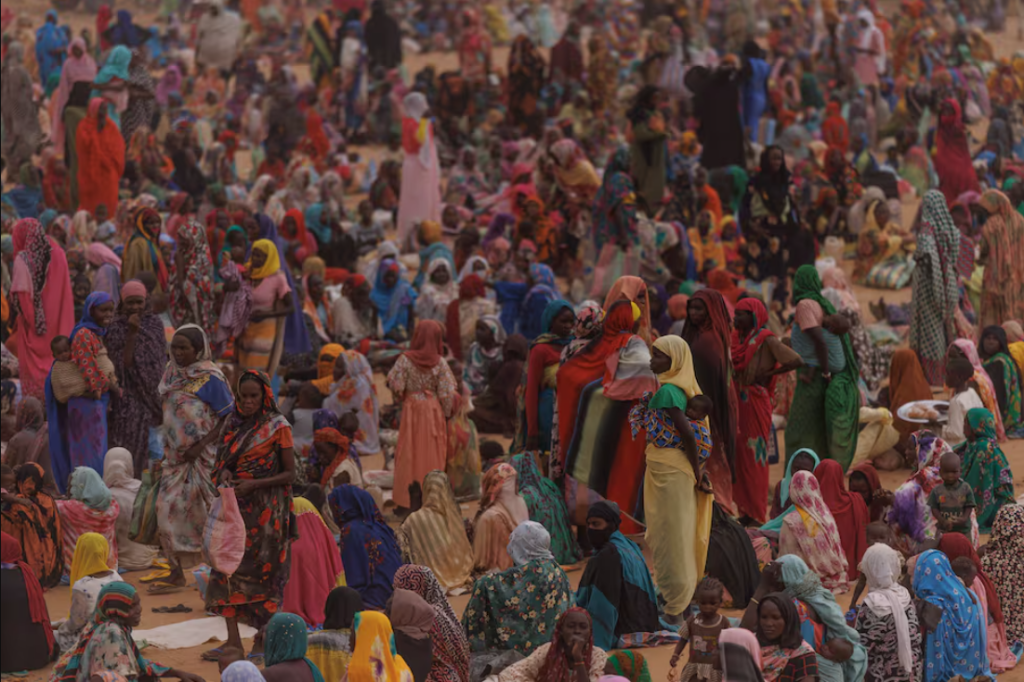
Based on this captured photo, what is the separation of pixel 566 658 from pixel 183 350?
2.87 m

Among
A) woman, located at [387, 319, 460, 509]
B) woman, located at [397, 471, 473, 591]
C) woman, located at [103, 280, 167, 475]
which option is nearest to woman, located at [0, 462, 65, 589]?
woman, located at [103, 280, 167, 475]

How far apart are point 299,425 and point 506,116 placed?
44.5 ft

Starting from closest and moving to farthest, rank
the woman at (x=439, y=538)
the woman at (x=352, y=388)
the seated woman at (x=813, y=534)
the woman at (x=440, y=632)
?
the woman at (x=440, y=632), the seated woman at (x=813, y=534), the woman at (x=439, y=538), the woman at (x=352, y=388)

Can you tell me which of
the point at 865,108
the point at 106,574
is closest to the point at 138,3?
the point at 865,108

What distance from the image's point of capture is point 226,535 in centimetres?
897

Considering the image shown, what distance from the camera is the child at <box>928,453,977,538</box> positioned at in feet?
32.5

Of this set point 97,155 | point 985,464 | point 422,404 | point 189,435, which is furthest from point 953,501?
point 97,155

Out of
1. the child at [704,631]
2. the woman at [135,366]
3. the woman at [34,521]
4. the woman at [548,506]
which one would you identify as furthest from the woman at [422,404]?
the child at [704,631]

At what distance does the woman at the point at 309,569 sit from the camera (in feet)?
30.7

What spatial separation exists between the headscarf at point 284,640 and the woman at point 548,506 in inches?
121

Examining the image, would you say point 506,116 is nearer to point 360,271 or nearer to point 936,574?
point 360,271

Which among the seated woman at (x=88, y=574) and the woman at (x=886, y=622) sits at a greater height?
the seated woman at (x=88, y=574)

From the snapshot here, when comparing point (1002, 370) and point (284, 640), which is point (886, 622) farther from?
point (1002, 370)

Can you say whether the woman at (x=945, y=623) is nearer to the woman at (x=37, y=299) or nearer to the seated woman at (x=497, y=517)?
the seated woman at (x=497, y=517)
